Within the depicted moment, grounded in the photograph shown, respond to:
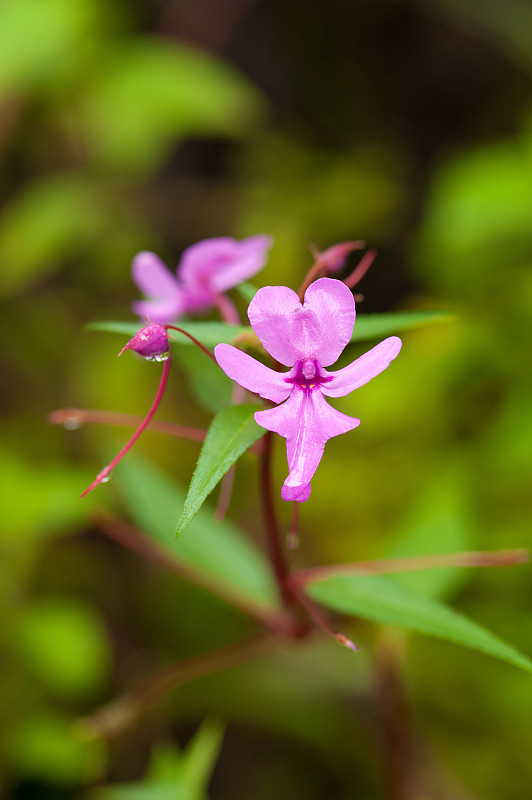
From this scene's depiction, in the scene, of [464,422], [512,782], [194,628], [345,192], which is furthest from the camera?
[345,192]

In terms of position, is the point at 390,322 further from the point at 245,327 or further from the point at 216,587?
the point at 216,587

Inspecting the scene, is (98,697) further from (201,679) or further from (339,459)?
(339,459)

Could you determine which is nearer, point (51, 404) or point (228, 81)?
point (51, 404)

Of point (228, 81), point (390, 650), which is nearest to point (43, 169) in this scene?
point (228, 81)

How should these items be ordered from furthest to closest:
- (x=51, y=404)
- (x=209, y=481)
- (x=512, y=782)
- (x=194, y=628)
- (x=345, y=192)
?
(x=345, y=192) < (x=51, y=404) < (x=194, y=628) < (x=512, y=782) < (x=209, y=481)

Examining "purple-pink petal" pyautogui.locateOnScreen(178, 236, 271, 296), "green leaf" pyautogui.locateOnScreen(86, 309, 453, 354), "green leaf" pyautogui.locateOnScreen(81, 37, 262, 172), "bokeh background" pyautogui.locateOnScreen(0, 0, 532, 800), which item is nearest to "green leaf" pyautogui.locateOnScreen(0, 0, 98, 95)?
"bokeh background" pyautogui.locateOnScreen(0, 0, 532, 800)

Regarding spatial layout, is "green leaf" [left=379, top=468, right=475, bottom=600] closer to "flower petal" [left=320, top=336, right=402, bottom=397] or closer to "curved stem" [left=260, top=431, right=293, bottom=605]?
"curved stem" [left=260, top=431, right=293, bottom=605]

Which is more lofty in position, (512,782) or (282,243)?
(282,243)
